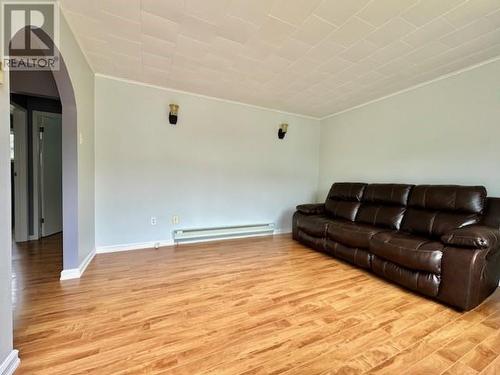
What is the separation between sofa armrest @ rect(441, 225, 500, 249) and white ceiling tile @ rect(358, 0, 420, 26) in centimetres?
187

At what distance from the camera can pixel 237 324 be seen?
5.38 feet

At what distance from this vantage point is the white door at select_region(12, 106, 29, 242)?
3479 millimetres

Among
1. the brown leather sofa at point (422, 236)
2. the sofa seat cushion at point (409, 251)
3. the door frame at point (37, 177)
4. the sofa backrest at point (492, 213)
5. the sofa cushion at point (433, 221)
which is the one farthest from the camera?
the door frame at point (37, 177)

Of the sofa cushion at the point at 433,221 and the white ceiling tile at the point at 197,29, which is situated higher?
the white ceiling tile at the point at 197,29

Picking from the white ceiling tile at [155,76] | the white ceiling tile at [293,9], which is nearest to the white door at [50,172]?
the white ceiling tile at [155,76]

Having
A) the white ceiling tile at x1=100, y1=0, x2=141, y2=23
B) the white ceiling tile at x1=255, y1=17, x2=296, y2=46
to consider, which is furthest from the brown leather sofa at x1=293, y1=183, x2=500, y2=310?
the white ceiling tile at x1=100, y1=0, x2=141, y2=23

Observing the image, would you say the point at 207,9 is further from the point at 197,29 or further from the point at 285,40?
the point at 285,40

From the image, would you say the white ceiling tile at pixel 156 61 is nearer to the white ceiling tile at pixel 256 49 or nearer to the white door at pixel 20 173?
the white ceiling tile at pixel 256 49

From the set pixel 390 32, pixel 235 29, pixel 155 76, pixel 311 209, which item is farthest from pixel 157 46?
pixel 311 209

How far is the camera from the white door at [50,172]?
371cm

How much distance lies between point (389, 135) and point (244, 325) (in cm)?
340

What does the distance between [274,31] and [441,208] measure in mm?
2552

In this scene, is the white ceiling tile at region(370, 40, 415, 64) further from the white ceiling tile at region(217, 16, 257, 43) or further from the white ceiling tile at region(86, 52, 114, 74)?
the white ceiling tile at region(86, 52, 114, 74)

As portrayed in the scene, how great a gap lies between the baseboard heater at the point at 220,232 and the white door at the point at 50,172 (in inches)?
90.6
